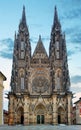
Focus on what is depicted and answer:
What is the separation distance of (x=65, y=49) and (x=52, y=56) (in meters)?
3.55

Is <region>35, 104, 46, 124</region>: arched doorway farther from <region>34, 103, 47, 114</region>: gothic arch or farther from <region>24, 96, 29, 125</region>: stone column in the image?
<region>24, 96, 29, 125</region>: stone column

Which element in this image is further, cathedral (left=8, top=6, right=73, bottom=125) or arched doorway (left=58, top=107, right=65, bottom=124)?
arched doorway (left=58, top=107, right=65, bottom=124)

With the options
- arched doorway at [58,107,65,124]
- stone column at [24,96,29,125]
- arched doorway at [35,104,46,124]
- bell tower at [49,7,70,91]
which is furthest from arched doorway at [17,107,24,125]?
bell tower at [49,7,70,91]

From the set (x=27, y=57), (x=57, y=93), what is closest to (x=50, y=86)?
(x=57, y=93)

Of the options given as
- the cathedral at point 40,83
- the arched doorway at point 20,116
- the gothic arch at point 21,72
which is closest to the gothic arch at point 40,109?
the cathedral at point 40,83

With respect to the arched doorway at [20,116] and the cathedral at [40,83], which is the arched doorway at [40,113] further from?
the arched doorway at [20,116]

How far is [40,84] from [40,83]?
0.26 meters

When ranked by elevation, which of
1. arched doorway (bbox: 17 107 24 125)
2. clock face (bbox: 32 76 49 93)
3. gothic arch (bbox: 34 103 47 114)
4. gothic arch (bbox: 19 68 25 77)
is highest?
gothic arch (bbox: 19 68 25 77)

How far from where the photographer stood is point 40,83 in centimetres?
7594

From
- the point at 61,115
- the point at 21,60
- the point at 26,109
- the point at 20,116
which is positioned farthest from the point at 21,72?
the point at 61,115

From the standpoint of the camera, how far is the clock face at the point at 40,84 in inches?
2968

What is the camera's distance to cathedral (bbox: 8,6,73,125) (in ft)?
236

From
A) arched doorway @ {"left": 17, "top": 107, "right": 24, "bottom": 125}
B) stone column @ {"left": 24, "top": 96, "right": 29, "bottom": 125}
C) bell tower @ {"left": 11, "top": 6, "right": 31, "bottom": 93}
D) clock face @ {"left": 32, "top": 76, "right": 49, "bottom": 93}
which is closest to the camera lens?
stone column @ {"left": 24, "top": 96, "right": 29, "bottom": 125}

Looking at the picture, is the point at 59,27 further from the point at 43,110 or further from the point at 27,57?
the point at 43,110
